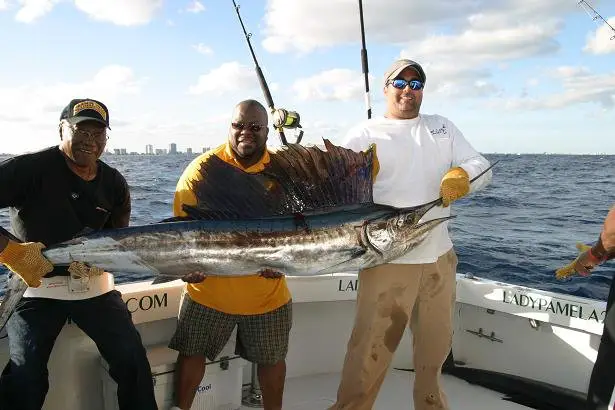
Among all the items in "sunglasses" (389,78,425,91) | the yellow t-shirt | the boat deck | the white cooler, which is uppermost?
"sunglasses" (389,78,425,91)

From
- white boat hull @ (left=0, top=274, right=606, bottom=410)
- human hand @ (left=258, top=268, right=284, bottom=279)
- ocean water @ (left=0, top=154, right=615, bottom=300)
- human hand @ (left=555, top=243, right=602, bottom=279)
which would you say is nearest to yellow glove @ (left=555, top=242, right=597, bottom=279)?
human hand @ (left=555, top=243, right=602, bottom=279)

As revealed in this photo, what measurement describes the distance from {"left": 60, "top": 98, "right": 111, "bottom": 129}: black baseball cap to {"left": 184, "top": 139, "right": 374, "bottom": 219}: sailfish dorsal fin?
1.87 feet

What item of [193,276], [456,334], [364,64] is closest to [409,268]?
[193,276]

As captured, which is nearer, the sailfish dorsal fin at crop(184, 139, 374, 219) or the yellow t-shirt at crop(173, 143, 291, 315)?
the sailfish dorsal fin at crop(184, 139, 374, 219)

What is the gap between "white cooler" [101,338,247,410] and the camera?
2668 millimetres

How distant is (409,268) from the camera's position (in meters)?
2.54

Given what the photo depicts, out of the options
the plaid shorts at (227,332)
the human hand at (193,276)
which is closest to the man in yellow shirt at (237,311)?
the plaid shorts at (227,332)

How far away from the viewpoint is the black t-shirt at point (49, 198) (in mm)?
2367

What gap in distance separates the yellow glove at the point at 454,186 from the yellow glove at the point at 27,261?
1.70 meters

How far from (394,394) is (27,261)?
2.39 metres

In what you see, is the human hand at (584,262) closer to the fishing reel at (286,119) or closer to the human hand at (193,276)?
the human hand at (193,276)

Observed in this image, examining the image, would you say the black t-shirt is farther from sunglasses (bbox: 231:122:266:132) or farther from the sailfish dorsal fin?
sunglasses (bbox: 231:122:266:132)

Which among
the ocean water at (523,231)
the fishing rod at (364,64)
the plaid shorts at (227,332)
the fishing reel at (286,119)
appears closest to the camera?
the plaid shorts at (227,332)

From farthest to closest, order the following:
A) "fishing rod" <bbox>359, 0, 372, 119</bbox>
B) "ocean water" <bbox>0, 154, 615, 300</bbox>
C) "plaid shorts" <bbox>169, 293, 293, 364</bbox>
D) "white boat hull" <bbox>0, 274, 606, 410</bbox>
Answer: "ocean water" <bbox>0, 154, 615, 300</bbox>
"fishing rod" <bbox>359, 0, 372, 119</bbox>
"white boat hull" <bbox>0, 274, 606, 410</bbox>
"plaid shorts" <bbox>169, 293, 293, 364</bbox>
